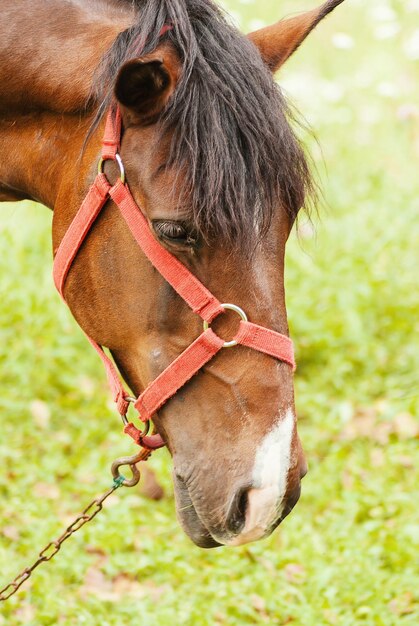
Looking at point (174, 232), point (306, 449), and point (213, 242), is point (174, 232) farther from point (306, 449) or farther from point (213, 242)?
point (306, 449)

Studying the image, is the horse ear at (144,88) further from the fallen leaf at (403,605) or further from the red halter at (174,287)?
the fallen leaf at (403,605)

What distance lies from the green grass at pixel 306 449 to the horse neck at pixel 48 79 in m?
0.86

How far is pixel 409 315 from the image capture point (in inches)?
206

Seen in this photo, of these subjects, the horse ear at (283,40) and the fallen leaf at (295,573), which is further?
the fallen leaf at (295,573)

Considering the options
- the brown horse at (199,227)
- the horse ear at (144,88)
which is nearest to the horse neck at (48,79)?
the brown horse at (199,227)

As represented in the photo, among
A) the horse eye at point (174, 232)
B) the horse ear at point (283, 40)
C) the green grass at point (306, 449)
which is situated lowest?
the green grass at point (306, 449)

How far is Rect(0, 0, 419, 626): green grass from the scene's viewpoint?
322cm

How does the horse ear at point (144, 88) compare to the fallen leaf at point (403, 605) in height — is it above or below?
above

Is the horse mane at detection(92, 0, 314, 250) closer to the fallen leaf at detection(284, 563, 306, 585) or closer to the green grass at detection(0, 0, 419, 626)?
the green grass at detection(0, 0, 419, 626)

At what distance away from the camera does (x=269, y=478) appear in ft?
6.88

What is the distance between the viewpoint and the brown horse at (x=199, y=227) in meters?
2.12

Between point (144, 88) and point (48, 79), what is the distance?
47 centimetres

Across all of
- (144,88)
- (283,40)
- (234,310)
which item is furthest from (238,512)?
(283,40)

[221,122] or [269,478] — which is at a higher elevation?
[221,122]
